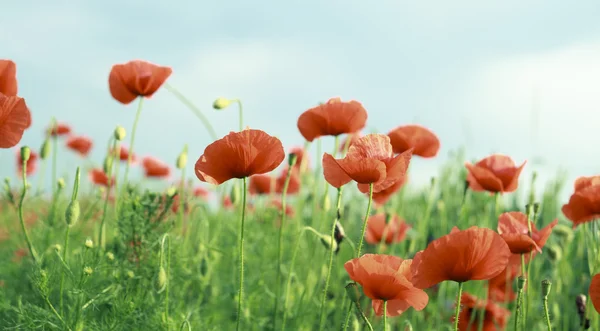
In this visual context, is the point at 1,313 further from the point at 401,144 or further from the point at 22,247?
the point at 401,144

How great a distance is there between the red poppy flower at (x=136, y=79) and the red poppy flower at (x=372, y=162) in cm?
90

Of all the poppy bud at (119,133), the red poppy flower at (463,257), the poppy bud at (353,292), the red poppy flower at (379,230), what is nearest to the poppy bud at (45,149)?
the poppy bud at (119,133)

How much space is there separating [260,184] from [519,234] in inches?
85.7

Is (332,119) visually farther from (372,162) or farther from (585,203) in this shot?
(585,203)

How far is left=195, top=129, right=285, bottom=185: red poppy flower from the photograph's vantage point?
1617 mm

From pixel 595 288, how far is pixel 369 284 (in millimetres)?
565

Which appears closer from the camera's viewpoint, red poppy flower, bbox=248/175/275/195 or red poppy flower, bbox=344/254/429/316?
red poppy flower, bbox=344/254/429/316

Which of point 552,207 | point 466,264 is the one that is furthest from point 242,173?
point 552,207

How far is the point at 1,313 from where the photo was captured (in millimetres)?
2557

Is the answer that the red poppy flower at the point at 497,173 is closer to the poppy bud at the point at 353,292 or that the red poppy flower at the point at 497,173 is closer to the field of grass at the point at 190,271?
the field of grass at the point at 190,271

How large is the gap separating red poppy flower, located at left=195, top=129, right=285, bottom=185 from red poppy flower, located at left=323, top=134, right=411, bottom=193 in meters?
0.14

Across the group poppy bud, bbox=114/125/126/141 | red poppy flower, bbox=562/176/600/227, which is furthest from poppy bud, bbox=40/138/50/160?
red poppy flower, bbox=562/176/600/227

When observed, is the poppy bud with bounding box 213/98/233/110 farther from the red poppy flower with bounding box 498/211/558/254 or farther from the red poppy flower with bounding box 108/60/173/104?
the red poppy flower with bounding box 498/211/558/254

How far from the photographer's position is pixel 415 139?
2.22 metres
